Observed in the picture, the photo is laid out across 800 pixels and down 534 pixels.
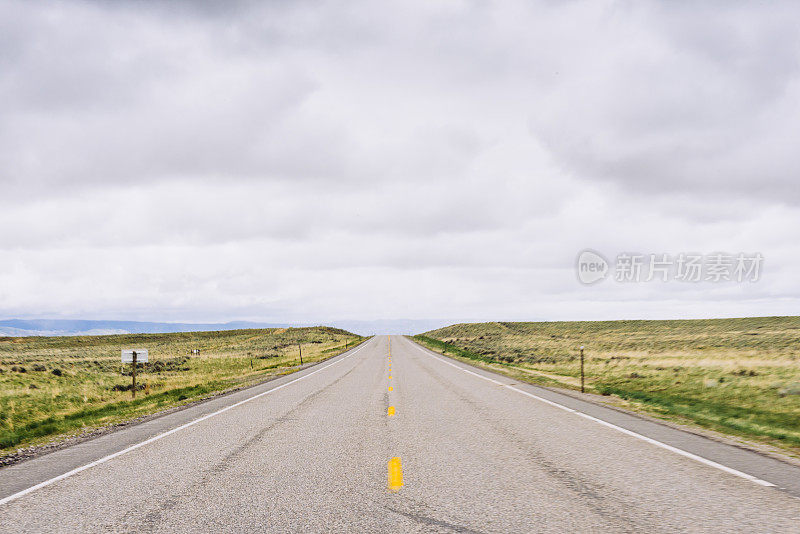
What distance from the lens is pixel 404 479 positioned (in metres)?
5.94

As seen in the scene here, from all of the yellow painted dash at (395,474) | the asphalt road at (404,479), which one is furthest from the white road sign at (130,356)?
the yellow painted dash at (395,474)

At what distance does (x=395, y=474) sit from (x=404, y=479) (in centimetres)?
26

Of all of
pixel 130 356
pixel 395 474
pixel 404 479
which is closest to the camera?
pixel 404 479

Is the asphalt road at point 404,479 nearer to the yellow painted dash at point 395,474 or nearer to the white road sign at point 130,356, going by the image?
the yellow painted dash at point 395,474

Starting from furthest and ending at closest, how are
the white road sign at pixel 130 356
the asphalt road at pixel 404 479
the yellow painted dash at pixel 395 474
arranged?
the white road sign at pixel 130 356, the yellow painted dash at pixel 395 474, the asphalt road at pixel 404 479

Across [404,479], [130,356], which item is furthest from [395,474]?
[130,356]

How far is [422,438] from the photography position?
27.9 feet

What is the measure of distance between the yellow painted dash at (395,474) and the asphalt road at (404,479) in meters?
0.04

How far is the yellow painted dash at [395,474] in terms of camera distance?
5.65 meters

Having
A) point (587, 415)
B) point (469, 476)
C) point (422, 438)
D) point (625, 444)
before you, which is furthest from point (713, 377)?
point (469, 476)

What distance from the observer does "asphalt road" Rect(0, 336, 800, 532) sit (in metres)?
4.62

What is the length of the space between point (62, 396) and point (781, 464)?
21.1 metres

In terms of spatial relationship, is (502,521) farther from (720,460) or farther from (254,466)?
(720,460)

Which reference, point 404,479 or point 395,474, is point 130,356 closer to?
point 395,474
